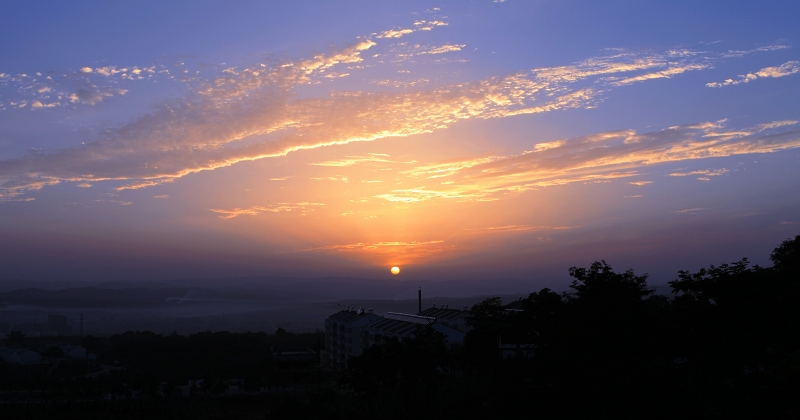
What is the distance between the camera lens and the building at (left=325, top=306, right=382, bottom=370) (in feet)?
154

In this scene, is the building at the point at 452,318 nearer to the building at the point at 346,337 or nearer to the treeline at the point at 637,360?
the building at the point at 346,337

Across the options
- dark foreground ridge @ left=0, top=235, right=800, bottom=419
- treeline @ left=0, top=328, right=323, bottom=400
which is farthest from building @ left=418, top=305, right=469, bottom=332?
dark foreground ridge @ left=0, top=235, right=800, bottom=419

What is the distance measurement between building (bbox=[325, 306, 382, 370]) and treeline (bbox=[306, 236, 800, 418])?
90.1 ft

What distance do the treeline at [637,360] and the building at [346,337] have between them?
2747 cm

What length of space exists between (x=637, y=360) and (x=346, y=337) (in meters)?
36.2

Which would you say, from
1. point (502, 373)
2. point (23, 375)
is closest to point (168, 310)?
point (23, 375)

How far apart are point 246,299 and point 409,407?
184 metres

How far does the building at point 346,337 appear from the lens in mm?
47081

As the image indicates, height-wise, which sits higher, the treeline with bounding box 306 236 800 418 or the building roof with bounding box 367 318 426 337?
the treeline with bounding box 306 236 800 418

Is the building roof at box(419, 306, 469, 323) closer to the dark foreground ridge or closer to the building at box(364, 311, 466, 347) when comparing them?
the building at box(364, 311, 466, 347)

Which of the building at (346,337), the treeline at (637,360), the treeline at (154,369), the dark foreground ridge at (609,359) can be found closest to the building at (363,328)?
the building at (346,337)

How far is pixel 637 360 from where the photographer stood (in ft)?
44.4

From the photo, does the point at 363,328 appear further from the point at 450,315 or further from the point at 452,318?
the point at 450,315

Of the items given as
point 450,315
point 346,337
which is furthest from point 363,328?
point 450,315
